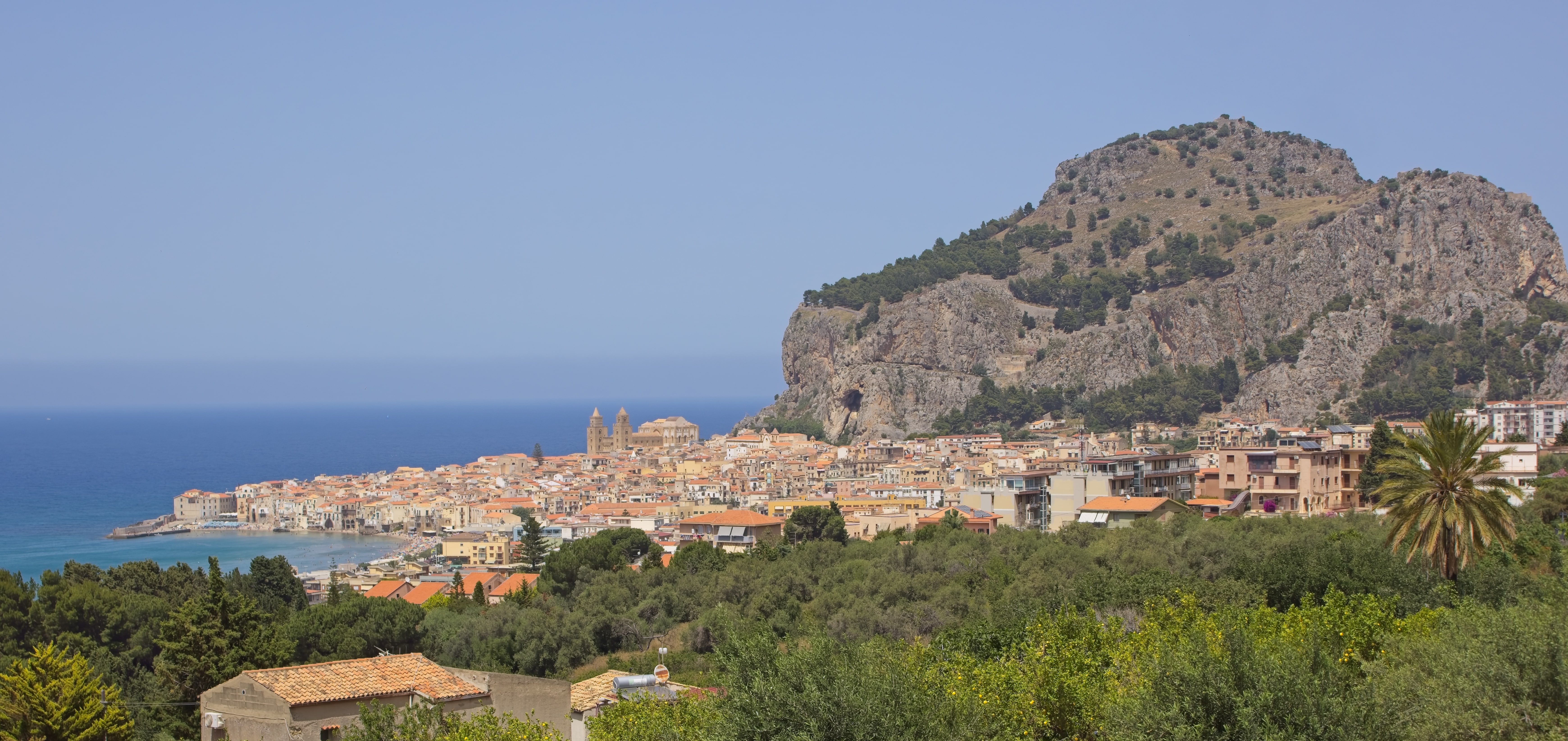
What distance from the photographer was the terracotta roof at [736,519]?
2264 inches

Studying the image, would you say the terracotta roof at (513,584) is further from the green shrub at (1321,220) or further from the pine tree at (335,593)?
the green shrub at (1321,220)

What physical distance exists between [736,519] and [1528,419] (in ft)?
160

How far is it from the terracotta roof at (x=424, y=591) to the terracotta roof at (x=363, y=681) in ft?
99.2

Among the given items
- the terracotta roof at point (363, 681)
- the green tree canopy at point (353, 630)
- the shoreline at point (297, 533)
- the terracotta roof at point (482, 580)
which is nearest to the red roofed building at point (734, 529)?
the terracotta roof at point (482, 580)

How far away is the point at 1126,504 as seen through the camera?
44438 millimetres

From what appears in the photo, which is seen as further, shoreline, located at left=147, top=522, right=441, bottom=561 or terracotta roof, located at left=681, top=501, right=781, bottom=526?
shoreline, located at left=147, top=522, right=441, bottom=561

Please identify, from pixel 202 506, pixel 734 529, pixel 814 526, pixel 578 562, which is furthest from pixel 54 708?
pixel 202 506

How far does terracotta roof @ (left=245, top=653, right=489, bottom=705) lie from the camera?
15.7 m

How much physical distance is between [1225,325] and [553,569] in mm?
90802

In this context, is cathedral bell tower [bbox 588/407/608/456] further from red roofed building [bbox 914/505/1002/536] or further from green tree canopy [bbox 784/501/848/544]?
green tree canopy [bbox 784/501/848/544]

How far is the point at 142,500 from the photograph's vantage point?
365 feet

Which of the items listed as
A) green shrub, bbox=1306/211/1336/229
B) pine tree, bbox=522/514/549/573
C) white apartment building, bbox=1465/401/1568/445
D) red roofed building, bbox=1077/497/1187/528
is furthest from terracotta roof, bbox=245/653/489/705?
green shrub, bbox=1306/211/1336/229

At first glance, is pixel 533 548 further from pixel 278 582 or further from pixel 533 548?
pixel 278 582

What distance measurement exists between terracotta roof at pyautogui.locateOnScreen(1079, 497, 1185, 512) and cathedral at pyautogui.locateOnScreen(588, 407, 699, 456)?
285 feet
